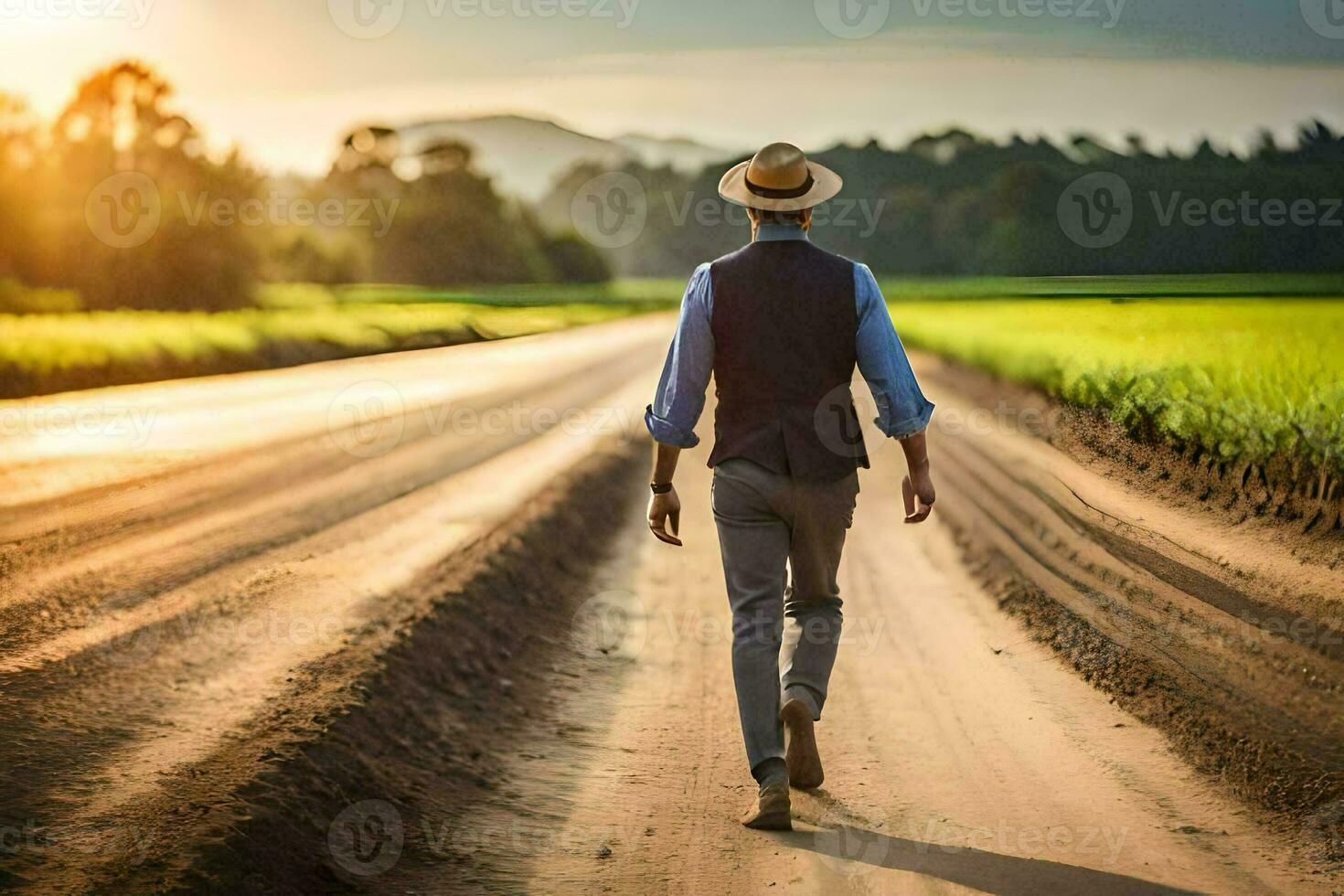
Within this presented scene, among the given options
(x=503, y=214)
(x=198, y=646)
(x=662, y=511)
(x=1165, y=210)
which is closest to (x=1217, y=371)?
(x=1165, y=210)

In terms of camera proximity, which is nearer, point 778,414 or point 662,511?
point 778,414

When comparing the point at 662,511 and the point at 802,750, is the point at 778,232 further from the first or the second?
the point at 802,750

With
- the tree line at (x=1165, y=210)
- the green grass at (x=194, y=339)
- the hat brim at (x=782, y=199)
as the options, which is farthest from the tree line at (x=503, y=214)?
the green grass at (x=194, y=339)

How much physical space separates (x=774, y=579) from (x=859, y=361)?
2.85 feet

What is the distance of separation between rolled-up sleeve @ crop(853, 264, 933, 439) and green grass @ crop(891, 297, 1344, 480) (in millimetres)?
2891

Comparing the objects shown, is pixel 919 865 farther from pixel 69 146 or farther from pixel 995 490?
pixel 69 146

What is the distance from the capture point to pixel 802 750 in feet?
16.3

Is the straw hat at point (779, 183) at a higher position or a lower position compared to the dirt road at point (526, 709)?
higher

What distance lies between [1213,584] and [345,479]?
10.0m

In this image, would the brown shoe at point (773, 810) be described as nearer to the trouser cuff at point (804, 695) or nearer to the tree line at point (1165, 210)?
the trouser cuff at point (804, 695)

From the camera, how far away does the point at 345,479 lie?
47.2 feet

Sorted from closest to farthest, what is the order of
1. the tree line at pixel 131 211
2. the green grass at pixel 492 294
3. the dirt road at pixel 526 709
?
the dirt road at pixel 526 709 → the tree line at pixel 131 211 → the green grass at pixel 492 294

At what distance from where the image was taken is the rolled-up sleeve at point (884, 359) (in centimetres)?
468

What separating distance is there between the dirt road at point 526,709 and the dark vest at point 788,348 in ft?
4.54
